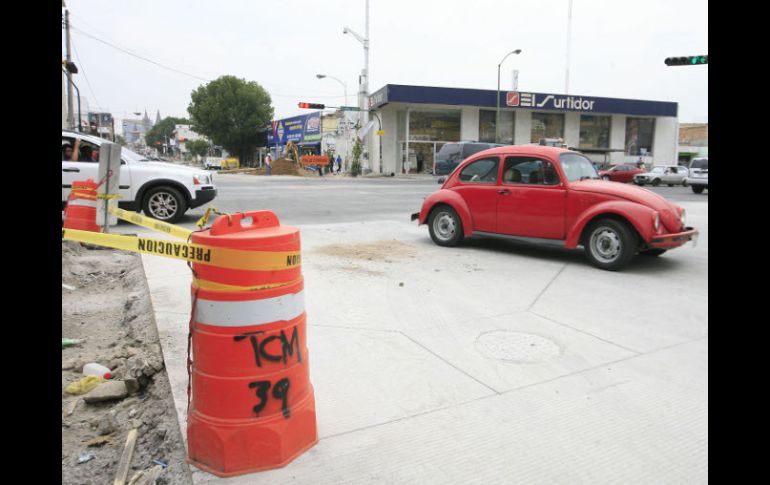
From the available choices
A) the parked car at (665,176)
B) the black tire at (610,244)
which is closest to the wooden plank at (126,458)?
the black tire at (610,244)

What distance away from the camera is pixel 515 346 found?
417 centimetres

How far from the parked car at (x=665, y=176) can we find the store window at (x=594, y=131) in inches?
520

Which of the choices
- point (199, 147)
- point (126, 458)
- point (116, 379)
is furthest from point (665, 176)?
point (199, 147)

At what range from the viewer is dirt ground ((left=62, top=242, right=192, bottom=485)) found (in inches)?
104

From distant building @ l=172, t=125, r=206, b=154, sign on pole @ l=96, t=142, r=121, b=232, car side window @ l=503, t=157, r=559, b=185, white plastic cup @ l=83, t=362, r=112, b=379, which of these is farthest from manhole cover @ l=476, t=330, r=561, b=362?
distant building @ l=172, t=125, r=206, b=154

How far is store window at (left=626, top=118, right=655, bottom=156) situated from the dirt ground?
51.3 m

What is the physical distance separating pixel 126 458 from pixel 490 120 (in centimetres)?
4517

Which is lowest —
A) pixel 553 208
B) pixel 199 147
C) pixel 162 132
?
pixel 553 208

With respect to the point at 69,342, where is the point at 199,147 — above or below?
above

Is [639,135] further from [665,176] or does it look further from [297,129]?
[297,129]

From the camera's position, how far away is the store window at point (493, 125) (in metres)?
44.7

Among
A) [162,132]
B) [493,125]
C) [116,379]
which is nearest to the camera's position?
[116,379]

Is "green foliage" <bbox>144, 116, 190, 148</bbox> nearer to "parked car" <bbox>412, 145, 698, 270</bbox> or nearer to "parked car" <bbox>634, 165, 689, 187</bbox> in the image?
"parked car" <bbox>634, 165, 689, 187</bbox>
